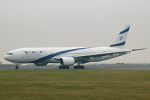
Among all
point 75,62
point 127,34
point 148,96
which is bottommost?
point 148,96

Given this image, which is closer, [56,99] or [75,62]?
[56,99]

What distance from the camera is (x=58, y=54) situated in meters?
53.0

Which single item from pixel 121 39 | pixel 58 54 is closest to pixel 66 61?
pixel 58 54

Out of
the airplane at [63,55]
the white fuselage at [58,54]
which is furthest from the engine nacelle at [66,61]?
the white fuselage at [58,54]

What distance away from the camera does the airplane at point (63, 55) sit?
51.2 m

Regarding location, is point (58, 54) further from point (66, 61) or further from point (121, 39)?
point (121, 39)

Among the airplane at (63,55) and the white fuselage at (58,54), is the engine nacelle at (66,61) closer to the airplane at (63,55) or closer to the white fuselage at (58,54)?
the airplane at (63,55)

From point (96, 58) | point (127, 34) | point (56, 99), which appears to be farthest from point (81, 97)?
point (127, 34)

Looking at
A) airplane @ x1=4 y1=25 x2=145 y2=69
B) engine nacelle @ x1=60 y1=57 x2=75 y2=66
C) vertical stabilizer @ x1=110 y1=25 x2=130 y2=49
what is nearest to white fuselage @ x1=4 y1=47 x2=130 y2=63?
airplane @ x1=4 y1=25 x2=145 y2=69

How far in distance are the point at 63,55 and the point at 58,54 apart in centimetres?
99

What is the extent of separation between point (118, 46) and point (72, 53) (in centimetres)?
1007

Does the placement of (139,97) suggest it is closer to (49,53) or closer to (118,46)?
(49,53)

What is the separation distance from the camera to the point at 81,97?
15.3 m

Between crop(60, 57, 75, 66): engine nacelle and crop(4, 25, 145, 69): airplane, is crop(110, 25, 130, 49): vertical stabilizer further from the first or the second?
crop(60, 57, 75, 66): engine nacelle
